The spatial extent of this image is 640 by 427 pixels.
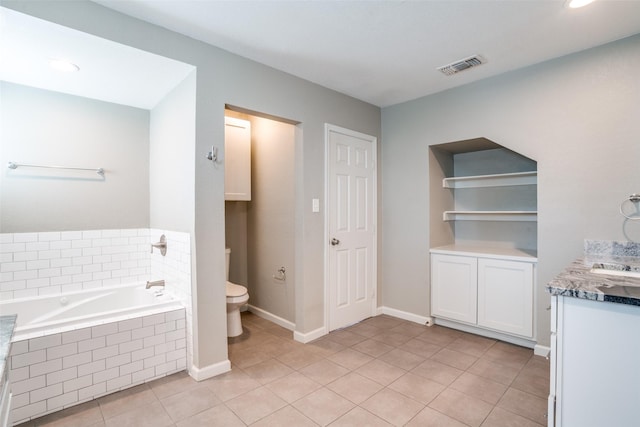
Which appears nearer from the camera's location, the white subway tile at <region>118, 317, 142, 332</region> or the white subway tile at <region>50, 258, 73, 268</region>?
the white subway tile at <region>118, 317, 142, 332</region>

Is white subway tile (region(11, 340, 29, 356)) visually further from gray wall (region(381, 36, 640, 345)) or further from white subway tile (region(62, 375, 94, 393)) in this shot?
gray wall (region(381, 36, 640, 345))

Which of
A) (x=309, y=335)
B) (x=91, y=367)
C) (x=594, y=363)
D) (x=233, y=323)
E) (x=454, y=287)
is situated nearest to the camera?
(x=594, y=363)

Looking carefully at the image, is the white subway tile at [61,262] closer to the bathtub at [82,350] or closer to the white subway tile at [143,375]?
the bathtub at [82,350]

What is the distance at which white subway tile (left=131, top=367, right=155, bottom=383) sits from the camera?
7.26 ft

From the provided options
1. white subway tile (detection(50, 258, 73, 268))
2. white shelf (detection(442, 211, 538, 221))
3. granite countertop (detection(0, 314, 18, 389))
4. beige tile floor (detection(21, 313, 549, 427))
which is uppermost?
white shelf (detection(442, 211, 538, 221))

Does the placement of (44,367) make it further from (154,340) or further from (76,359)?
(154,340)

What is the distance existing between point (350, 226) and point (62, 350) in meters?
2.52

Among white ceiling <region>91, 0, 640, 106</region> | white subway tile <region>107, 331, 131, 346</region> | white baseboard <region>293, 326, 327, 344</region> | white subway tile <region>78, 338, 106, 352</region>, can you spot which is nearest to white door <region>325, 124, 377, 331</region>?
white baseboard <region>293, 326, 327, 344</region>

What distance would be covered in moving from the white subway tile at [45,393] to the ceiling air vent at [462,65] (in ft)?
12.0

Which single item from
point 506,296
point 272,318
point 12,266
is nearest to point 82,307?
point 12,266

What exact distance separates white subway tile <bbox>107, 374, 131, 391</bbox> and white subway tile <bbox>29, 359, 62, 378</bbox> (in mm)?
330

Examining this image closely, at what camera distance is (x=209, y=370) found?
234 centimetres

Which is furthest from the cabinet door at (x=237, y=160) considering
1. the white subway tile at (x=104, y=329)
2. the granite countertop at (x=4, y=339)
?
the granite countertop at (x=4, y=339)

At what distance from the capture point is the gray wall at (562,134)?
7.54 ft
